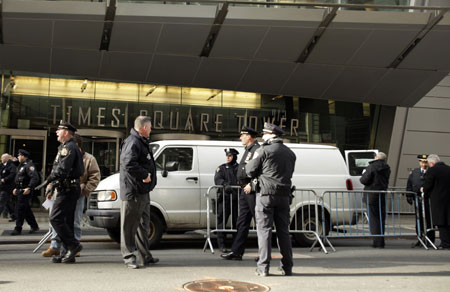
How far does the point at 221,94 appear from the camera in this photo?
19.7 m

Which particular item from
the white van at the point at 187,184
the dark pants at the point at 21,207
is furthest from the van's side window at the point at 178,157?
the dark pants at the point at 21,207

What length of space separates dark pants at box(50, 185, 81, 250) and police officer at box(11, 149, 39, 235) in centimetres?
442

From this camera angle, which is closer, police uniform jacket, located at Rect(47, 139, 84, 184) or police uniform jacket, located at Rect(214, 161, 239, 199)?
police uniform jacket, located at Rect(47, 139, 84, 184)

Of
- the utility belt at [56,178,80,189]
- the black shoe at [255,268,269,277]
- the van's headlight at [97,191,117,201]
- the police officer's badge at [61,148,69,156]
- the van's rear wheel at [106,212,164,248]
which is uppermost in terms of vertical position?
the police officer's badge at [61,148,69,156]

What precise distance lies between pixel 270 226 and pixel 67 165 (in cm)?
299

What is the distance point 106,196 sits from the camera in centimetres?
894

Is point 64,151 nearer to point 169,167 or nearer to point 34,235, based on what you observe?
point 169,167

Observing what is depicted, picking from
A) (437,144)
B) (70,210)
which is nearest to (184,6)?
(70,210)

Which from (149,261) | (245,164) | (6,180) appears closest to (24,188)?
(6,180)

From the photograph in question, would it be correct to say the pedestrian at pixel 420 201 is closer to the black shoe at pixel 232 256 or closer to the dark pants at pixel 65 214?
the black shoe at pixel 232 256

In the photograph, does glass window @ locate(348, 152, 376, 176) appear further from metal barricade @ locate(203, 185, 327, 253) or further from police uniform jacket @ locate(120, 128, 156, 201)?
police uniform jacket @ locate(120, 128, 156, 201)

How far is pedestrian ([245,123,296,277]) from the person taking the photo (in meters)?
6.34

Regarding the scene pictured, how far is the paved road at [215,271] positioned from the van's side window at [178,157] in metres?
1.57

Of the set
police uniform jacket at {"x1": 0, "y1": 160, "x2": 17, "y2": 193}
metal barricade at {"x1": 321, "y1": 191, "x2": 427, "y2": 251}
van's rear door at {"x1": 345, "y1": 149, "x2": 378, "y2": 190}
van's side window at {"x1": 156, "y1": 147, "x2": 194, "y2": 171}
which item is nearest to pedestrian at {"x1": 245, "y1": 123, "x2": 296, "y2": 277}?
van's side window at {"x1": 156, "y1": 147, "x2": 194, "y2": 171}
